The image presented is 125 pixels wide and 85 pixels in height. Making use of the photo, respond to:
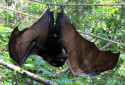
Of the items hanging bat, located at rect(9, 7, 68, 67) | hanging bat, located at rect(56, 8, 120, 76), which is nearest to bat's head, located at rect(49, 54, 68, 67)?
hanging bat, located at rect(9, 7, 68, 67)

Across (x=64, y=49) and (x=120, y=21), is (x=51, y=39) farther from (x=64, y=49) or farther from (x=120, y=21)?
(x=120, y=21)

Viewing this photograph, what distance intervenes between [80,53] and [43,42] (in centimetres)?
101

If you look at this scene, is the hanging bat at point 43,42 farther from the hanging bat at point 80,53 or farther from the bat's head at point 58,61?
the hanging bat at point 80,53

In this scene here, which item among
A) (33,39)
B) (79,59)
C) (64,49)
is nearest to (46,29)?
(33,39)

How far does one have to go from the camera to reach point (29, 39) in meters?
3.06

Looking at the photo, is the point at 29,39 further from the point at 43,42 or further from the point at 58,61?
the point at 58,61

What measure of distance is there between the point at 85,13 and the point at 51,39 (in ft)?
13.1

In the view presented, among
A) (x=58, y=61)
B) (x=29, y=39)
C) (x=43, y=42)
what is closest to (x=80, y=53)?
(x=58, y=61)

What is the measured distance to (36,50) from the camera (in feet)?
10.5

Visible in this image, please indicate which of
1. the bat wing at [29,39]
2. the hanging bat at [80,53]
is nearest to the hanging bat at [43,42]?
the bat wing at [29,39]

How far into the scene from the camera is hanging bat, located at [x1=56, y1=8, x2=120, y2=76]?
9.89 feet

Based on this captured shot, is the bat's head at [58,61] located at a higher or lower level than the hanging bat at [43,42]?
lower

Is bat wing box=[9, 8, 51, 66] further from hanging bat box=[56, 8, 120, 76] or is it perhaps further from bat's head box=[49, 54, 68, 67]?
bat's head box=[49, 54, 68, 67]

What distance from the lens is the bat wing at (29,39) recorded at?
267cm
